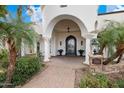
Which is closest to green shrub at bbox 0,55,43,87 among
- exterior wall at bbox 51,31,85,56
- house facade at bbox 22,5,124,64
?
house facade at bbox 22,5,124,64

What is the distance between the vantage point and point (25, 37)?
753cm

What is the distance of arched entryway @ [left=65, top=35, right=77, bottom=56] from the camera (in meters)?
19.7

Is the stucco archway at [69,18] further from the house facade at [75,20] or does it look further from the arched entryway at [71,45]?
the arched entryway at [71,45]

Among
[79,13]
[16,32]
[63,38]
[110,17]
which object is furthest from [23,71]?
[63,38]

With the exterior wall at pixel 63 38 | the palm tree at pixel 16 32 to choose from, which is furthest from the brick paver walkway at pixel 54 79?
the exterior wall at pixel 63 38

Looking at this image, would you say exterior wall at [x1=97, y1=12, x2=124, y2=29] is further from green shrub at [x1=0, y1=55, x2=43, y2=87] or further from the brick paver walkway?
green shrub at [x1=0, y1=55, x2=43, y2=87]

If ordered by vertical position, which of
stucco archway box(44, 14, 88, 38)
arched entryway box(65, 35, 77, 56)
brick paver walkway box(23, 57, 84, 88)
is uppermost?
stucco archway box(44, 14, 88, 38)

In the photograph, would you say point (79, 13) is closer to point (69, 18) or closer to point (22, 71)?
point (69, 18)

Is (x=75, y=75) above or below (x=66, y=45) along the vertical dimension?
below
